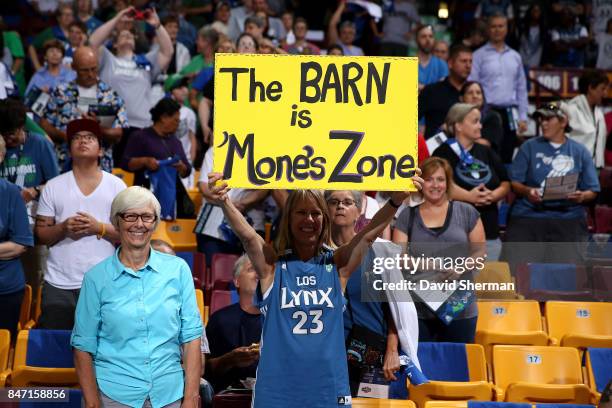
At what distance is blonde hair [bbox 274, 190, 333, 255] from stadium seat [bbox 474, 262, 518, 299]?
214cm

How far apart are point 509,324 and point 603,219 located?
11.1 ft

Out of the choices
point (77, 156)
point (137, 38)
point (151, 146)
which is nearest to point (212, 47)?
point (137, 38)

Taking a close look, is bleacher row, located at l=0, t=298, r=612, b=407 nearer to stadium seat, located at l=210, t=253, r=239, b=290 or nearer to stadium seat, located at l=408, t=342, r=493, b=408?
stadium seat, located at l=408, t=342, r=493, b=408

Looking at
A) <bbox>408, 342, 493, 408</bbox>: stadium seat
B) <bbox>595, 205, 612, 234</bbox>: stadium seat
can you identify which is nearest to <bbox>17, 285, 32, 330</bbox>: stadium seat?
<bbox>408, 342, 493, 408</bbox>: stadium seat

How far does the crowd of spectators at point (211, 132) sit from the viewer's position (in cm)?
619

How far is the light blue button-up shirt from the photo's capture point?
14.7ft

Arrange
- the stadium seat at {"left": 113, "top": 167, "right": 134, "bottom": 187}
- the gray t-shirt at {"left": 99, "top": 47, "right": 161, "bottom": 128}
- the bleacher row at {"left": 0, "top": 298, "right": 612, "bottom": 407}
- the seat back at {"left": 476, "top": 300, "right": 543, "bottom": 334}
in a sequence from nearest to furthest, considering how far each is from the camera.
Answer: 1. the bleacher row at {"left": 0, "top": 298, "right": 612, "bottom": 407}
2. the seat back at {"left": 476, "top": 300, "right": 543, "bottom": 334}
3. the stadium seat at {"left": 113, "top": 167, "right": 134, "bottom": 187}
4. the gray t-shirt at {"left": 99, "top": 47, "right": 161, "bottom": 128}

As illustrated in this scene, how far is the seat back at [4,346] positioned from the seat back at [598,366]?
135 inches

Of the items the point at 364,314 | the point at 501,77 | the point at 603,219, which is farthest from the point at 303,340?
the point at 501,77

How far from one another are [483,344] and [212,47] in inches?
206

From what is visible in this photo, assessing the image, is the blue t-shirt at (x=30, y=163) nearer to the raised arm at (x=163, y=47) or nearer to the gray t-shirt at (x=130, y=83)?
the gray t-shirt at (x=130, y=83)

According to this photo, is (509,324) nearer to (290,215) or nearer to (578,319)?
(578,319)

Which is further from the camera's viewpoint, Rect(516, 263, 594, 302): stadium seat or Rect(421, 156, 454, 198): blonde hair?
Rect(516, 263, 594, 302): stadium seat

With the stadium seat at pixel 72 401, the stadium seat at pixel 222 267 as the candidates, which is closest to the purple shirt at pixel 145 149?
the stadium seat at pixel 222 267
